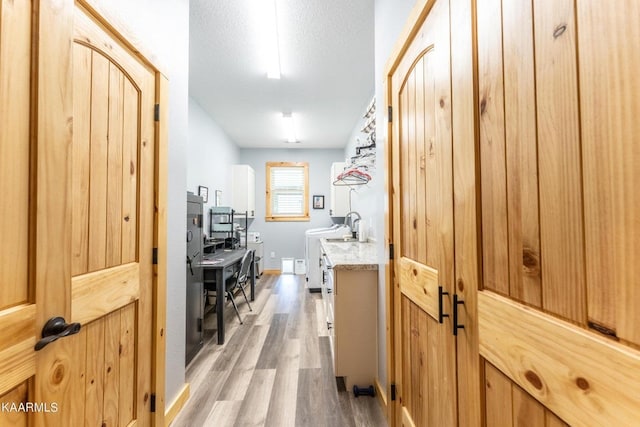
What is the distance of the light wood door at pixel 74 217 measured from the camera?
0.72 m

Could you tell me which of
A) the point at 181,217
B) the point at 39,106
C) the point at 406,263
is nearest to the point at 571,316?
the point at 406,263

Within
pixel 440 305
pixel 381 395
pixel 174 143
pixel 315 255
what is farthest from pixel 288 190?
pixel 440 305

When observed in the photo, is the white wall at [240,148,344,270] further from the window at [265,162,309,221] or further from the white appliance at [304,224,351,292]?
the white appliance at [304,224,351,292]

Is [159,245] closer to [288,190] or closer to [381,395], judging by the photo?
[381,395]

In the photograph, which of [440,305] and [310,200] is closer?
[440,305]

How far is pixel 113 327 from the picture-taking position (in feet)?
4.12

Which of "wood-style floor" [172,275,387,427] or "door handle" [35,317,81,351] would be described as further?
"wood-style floor" [172,275,387,427]

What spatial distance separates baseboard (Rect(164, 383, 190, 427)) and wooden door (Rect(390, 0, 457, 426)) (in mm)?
1354

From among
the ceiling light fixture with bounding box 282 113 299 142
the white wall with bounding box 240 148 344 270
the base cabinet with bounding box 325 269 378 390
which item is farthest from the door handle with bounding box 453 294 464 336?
the white wall with bounding box 240 148 344 270

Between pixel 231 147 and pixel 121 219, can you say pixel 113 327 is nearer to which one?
pixel 121 219

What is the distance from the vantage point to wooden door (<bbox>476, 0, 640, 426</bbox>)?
17.4 inches

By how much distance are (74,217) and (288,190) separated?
17.9 feet

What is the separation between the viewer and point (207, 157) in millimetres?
4391

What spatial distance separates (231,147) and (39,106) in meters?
5.17
